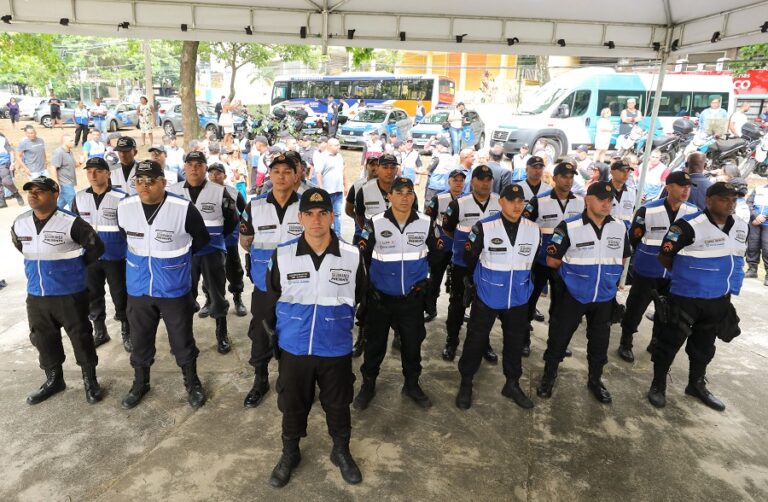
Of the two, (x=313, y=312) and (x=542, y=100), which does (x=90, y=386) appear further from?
(x=542, y=100)

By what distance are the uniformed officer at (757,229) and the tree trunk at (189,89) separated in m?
12.7

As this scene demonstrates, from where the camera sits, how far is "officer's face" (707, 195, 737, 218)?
13.2 ft

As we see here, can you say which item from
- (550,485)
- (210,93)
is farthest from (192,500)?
(210,93)

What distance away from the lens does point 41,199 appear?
3885 millimetres

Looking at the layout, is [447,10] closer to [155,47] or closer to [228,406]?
[228,406]

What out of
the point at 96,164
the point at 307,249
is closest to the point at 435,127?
the point at 96,164

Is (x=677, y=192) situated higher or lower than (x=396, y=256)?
higher

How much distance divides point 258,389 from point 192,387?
0.55m

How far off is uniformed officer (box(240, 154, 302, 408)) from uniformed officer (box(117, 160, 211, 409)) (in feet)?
1.48

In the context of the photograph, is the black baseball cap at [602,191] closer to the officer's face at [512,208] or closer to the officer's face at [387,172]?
the officer's face at [512,208]

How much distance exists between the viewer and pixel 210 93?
4231cm

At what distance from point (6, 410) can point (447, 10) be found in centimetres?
586

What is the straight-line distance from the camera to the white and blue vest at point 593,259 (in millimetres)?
4160

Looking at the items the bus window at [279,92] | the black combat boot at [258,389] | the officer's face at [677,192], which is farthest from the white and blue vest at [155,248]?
the bus window at [279,92]
